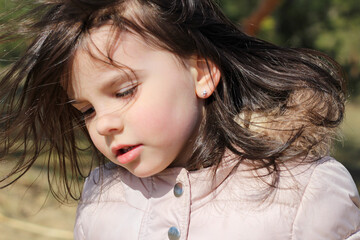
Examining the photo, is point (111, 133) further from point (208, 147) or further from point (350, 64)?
point (350, 64)

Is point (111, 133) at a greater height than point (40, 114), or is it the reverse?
point (111, 133)

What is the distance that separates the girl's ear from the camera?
3.26 ft

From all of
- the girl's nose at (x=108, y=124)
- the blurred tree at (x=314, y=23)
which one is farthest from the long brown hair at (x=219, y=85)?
the blurred tree at (x=314, y=23)

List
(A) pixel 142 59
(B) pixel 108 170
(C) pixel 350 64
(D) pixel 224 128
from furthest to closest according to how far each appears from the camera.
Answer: (C) pixel 350 64 → (B) pixel 108 170 → (D) pixel 224 128 → (A) pixel 142 59

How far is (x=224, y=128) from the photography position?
1.02m

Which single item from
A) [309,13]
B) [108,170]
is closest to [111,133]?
[108,170]

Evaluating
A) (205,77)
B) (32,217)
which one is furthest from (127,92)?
(32,217)

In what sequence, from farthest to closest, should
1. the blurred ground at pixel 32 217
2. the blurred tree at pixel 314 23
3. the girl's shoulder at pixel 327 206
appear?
the blurred tree at pixel 314 23, the blurred ground at pixel 32 217, the girl's shoulder at pixel 327 206

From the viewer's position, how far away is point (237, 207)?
3.09 ft

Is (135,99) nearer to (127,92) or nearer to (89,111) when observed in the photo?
(127,92)

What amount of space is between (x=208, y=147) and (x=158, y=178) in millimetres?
111

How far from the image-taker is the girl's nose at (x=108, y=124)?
0.91m

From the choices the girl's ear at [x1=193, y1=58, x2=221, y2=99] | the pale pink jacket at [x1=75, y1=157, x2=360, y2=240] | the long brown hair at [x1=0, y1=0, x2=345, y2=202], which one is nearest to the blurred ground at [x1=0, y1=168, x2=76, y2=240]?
the long brown hair at [x1=0, y1=0, x2=345, y2=202]

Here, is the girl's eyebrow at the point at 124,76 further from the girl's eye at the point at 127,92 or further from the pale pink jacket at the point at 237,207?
the pale pink jacket at the point at 237,207
